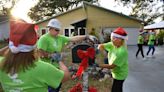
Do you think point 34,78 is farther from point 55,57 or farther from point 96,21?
point 96,21

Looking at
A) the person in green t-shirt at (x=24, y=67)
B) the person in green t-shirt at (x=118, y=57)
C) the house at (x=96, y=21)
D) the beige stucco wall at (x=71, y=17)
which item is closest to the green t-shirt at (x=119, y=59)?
the person in green t-shirt at (x=118, y=57)

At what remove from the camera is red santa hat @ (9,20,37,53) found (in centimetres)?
264

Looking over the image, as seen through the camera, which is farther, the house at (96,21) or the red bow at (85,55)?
the house at (96,21)

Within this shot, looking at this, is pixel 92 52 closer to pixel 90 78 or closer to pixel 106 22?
pixel 90 78

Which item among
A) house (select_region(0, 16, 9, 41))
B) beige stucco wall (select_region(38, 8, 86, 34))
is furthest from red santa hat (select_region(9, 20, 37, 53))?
house (select_region(0, 16, 9, 41))

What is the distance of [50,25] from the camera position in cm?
540

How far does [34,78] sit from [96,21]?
34.9 meters

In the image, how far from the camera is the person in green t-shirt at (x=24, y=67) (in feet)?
8.68

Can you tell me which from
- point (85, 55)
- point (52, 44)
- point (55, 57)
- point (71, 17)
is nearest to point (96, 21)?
point (71, 17)

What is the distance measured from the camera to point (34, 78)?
2.73 meters

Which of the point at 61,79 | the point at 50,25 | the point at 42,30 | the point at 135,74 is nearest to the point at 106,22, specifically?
the point at 42,30

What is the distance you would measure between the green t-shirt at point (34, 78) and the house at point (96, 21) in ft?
110

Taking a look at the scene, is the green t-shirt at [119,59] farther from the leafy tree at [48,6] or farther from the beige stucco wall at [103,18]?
the leafy tree at [48,6]

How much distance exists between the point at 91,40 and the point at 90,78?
5750mm
